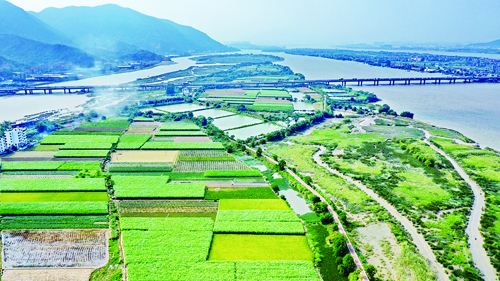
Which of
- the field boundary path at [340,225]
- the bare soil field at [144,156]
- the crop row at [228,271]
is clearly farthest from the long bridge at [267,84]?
the crop row at [228,271]

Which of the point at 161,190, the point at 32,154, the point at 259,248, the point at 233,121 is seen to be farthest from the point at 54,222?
the point at 233,121

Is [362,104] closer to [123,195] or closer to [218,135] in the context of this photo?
[218,135]

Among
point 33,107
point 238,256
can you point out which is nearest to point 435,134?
point 238,256

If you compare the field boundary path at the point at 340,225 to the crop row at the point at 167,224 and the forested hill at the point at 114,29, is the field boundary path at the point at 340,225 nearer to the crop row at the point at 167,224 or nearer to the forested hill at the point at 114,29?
the crop row at the point at 167,224

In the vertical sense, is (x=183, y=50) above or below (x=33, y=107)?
above

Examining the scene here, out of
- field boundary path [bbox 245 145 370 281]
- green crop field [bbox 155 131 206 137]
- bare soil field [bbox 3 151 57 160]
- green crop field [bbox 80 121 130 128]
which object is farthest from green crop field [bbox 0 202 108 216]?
green crop field [bbox 80 121 130 128]
